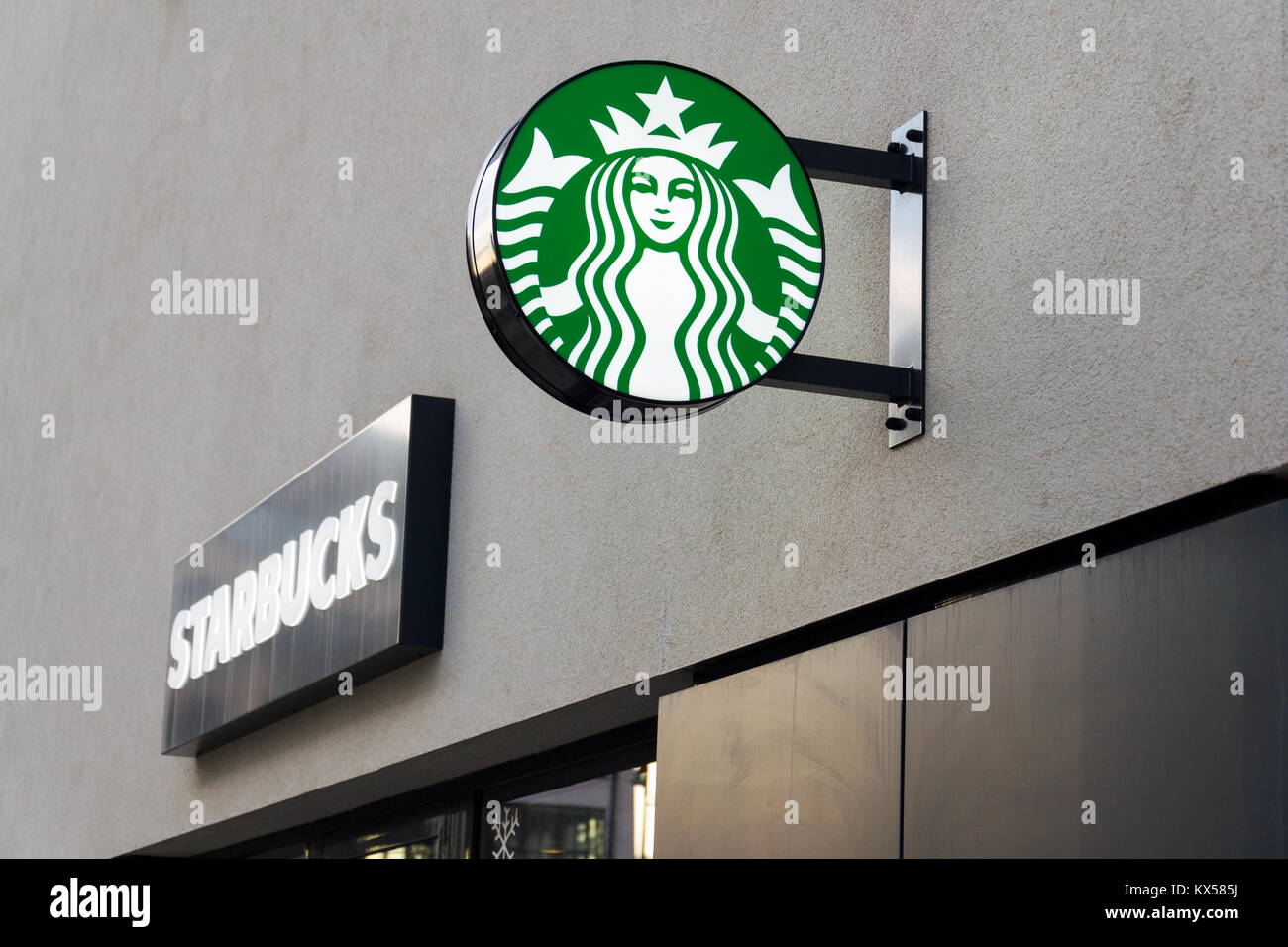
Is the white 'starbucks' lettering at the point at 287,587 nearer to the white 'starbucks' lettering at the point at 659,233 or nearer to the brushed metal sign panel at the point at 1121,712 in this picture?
the white 'starbucks' lettering at the point at 659,233

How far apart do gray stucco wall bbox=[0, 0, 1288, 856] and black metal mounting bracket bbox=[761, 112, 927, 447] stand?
51mm

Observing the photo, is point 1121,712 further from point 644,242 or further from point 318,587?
point 318,587

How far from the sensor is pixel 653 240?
369cm

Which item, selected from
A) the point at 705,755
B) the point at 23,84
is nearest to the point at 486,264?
the point at 705,755

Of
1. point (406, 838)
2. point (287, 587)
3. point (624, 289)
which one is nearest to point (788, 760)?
point (624, 289)

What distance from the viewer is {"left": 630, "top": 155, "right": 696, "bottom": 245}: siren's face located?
3.69 metres

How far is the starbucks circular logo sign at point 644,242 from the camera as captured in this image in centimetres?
360

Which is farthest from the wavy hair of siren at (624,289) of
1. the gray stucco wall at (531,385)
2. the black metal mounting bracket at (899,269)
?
the gray stucco wall at (531,385)

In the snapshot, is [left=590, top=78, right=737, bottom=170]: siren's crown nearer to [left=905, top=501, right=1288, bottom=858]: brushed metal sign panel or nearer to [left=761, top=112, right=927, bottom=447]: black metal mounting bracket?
[left=761, top=112, right=927, bottom=447]: black metal mounting bracket

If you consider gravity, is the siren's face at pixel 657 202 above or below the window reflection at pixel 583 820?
above

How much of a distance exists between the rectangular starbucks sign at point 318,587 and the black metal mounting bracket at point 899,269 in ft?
8.29

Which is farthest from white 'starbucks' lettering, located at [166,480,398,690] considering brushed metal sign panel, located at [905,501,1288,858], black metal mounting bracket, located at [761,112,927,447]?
brushed metal sign panel, located at [905,501,1288,858]

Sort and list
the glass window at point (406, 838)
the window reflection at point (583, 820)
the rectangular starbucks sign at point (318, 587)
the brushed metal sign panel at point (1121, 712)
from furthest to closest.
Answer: the glass window at point (406, 838)
the rectangular starbucks sign at point (318, 587)
the window reflection at point (583, 820)
the brushed metal sign panel at point (1121, 712)
